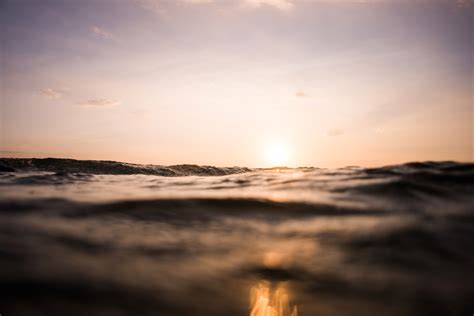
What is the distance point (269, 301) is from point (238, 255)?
51 cm

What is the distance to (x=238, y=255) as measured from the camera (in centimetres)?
201

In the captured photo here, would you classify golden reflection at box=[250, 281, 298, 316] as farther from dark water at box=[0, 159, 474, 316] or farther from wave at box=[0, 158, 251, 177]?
wave at box=[0, 158, 251, 177]

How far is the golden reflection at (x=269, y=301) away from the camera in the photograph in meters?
1.44

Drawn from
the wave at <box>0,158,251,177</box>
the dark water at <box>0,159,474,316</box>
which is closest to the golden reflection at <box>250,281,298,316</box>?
the dark water at <box>0,159,474,316</box>

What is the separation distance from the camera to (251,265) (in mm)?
1884

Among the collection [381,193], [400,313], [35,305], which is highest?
[381,193]

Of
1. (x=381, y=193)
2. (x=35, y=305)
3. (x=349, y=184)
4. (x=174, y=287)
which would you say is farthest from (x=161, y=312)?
Result: (x=349, y=184)

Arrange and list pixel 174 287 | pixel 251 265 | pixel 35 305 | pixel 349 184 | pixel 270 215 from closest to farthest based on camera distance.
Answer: pixel 35 305 < pixel 174 287 < pixel 251 265 < pixel 270 215 < pixel 349 184

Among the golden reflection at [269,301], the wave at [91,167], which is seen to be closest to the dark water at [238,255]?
the golden reflection at [269,301]

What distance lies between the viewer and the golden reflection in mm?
1442

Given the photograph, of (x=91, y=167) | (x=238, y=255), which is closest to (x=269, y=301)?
(x=238, y=255)

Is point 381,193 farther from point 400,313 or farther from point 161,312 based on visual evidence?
point 161,312

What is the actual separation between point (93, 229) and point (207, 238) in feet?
3.11

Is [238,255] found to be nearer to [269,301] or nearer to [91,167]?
[269,301]
